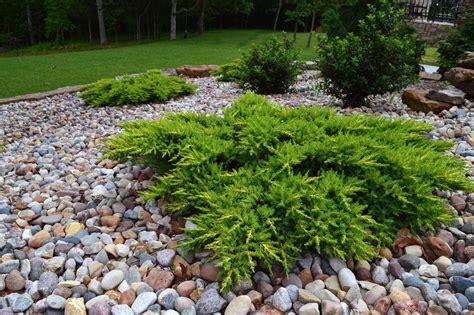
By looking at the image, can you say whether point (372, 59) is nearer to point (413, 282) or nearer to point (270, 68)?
point (270, 68)

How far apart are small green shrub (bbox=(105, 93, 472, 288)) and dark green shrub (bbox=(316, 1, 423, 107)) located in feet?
6.85

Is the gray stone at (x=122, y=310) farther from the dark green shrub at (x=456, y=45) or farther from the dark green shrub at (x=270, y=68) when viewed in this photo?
the dark green shrub at (x=456, y=45)

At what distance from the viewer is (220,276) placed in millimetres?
1838

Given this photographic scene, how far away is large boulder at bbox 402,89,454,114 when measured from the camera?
446 cm

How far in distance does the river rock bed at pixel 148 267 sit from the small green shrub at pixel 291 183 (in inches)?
4.3

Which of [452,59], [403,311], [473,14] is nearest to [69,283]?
[403,311]

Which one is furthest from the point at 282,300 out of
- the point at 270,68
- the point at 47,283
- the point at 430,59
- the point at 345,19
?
the point at 430,59

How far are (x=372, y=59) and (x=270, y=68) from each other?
173cm

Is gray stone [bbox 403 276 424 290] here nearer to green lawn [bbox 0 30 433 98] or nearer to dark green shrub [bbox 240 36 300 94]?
dark green shrub [bbox 240 36 300 94]

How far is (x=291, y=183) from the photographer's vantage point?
6.80 ft

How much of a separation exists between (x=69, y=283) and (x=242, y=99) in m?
1.91

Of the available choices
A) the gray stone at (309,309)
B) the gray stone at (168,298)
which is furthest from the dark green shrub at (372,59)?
the gray stone at (168,298)

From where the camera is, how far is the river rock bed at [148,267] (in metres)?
1.75

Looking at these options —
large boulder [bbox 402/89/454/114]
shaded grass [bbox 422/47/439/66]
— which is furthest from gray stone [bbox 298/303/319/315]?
shaded grass [bbox 422/47/439/66]
